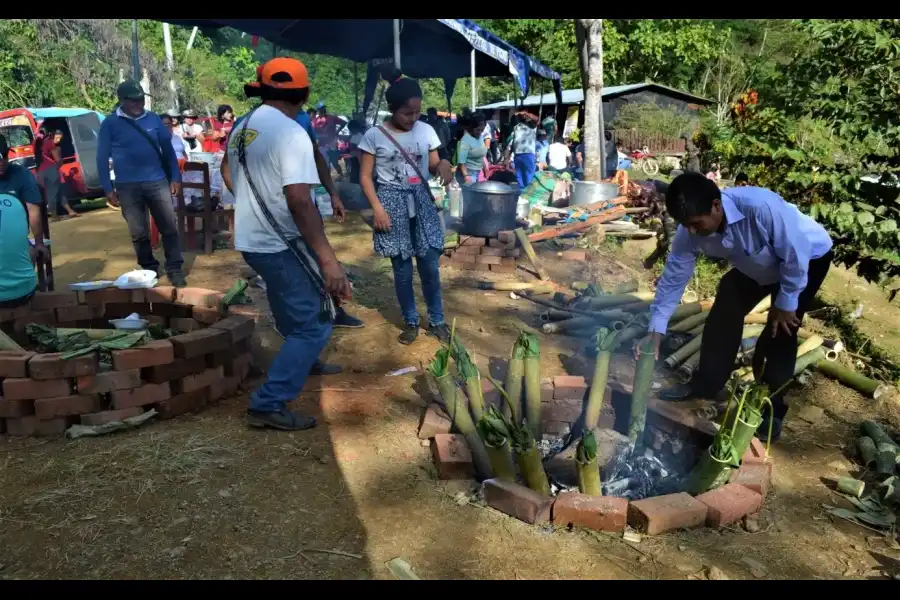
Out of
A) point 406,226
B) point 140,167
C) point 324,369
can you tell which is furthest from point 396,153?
point 140,167

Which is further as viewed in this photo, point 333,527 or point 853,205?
point 853,205

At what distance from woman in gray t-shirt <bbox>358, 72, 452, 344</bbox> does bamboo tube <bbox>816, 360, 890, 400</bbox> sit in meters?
2.62

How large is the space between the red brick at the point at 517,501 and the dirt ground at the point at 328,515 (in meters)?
0.06

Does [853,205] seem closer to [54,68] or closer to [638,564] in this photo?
[638,564]

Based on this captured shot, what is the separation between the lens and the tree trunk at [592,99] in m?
12.5

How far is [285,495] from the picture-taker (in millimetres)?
2887

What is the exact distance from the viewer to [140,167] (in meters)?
5.91

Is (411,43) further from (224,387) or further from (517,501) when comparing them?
(517,501)

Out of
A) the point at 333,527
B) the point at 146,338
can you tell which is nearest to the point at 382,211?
the point at 146,338

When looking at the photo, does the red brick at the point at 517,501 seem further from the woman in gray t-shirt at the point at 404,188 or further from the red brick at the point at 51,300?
the red brick at the point at 51,300

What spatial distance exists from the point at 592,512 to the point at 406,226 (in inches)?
99.8

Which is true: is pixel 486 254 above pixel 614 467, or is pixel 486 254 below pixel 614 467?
above

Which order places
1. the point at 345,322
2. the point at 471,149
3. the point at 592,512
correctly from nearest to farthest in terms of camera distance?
1. the point at 592,512
2. the point at 345,322
3. the point at 471,149
